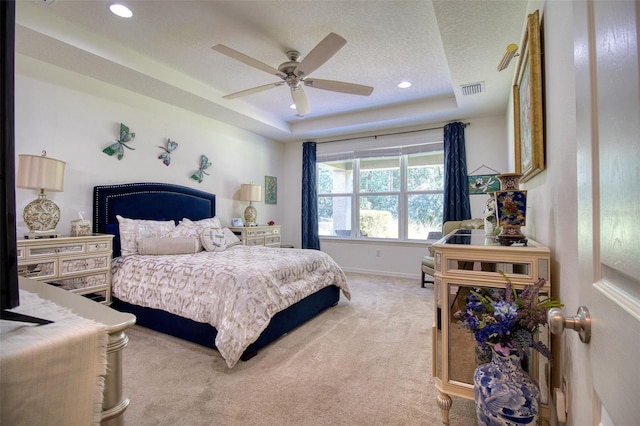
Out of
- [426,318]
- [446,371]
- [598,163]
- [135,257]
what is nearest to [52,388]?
[598,163]

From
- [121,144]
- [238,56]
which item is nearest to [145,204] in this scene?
[121,144]

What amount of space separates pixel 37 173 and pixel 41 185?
101mm

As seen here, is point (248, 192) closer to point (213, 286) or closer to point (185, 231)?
point (185, 231)

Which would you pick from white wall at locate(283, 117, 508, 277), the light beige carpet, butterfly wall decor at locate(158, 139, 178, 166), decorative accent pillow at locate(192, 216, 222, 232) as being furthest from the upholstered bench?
butterfly wall decor at locate(158, 139, 178, 166)

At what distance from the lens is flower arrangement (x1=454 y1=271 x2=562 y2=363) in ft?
3.89

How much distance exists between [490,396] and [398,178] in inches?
169

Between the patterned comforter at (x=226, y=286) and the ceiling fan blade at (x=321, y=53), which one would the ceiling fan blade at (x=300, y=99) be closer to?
the ceiling fan blade at (x=321, y=53)

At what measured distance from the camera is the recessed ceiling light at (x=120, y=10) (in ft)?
7.55

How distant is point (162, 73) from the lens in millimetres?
3266

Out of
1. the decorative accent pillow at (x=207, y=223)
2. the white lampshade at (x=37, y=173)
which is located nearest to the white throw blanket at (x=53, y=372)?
the white lampshade at (x=37, y=173)

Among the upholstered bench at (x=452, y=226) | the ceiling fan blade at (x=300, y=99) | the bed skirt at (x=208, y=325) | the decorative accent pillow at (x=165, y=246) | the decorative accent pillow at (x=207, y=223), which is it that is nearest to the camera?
the bed skirt at (x=208, y=325)

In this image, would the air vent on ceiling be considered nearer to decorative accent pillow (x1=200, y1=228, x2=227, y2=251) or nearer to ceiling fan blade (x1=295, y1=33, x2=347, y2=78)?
ceiling fan blade (x1=295, y1=33, x2=347, y2=78)

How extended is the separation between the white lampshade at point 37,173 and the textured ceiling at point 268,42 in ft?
3.21

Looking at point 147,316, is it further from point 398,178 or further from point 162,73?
point 398,178
